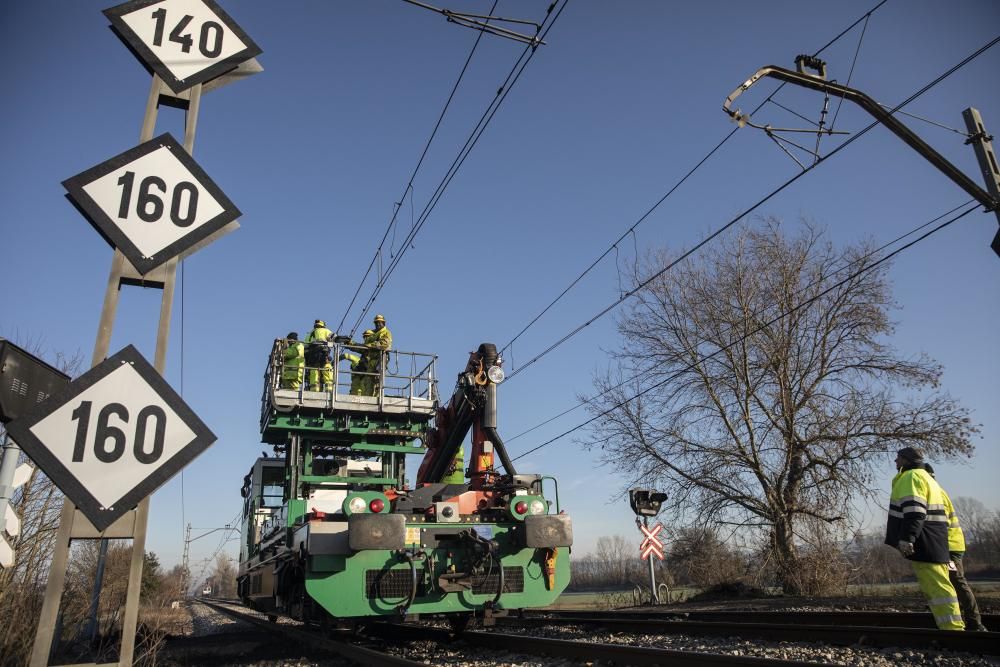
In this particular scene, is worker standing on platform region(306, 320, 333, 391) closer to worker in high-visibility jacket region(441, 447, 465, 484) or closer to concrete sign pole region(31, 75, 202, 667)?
worker in high-visibility jacket region(441, 447, 465, 484)

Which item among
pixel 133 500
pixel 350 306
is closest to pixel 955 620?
pixel 133 500

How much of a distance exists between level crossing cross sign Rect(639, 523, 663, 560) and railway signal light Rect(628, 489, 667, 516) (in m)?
0.46

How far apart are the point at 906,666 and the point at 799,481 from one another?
13113mm

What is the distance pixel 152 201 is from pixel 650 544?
49.5 ft

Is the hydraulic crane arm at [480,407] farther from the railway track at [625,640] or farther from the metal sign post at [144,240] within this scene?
the metal sign post at [144,240]

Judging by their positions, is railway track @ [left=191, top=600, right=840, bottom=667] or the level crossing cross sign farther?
the level crossing cross sign

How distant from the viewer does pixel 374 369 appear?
12930 millimetres

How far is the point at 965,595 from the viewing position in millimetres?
6211

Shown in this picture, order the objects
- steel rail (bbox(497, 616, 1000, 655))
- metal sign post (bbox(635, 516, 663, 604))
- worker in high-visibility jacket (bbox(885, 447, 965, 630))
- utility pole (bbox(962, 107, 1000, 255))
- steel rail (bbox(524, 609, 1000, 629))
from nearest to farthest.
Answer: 1. steel rail (bbox(497, 616, 1000, 655))
2. worker in high-visibility jacket (bbox(885, 447, 965, 630))
3. steel rail (bbox(524, 609, 1000, 629))
4. utility pole (bbox(962, 107, 1000, 255))
5. metal sign post (bbox(635, 516, 663, 604))

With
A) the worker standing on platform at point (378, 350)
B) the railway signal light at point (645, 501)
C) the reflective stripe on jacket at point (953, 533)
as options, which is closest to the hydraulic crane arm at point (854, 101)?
the reflective stripe on jacket at point (953, 533)

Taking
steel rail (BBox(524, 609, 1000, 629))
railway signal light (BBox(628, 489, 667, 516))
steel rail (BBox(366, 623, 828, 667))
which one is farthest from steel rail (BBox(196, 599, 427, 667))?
railway signal light (BBox(628, 489, 667, 516))

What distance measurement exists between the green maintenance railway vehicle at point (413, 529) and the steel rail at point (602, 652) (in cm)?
33

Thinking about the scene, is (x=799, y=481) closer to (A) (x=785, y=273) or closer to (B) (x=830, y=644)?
(A) (x=785, y=273)

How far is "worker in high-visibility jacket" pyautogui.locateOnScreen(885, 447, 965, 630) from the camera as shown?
5.78 m
